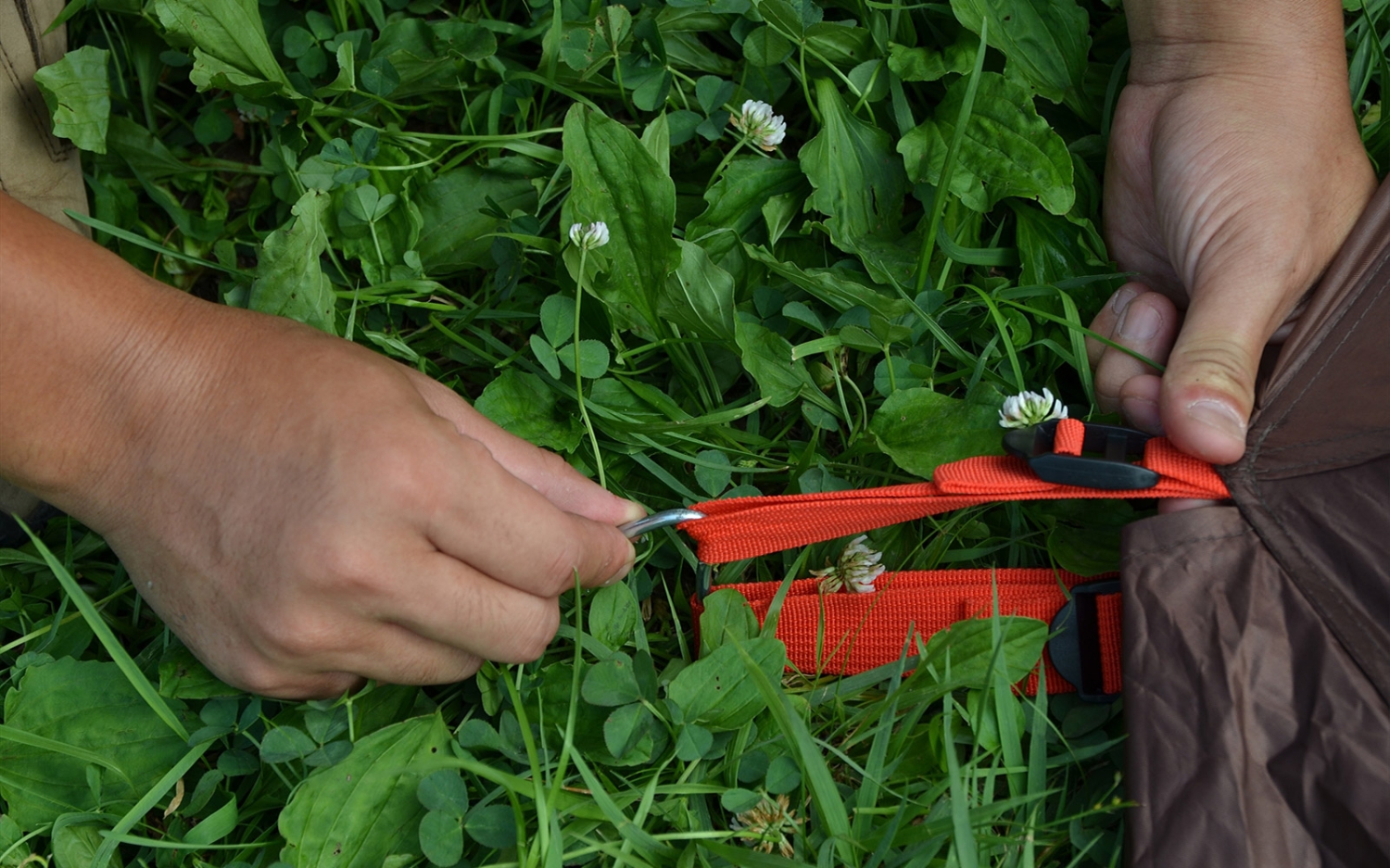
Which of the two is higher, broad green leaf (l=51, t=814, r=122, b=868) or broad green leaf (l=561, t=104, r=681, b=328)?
broad green leaf (l=561, t=104, r=681, b=328)

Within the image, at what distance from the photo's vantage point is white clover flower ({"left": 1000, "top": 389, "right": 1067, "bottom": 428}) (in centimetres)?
140

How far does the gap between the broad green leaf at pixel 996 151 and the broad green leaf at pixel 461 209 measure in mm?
662

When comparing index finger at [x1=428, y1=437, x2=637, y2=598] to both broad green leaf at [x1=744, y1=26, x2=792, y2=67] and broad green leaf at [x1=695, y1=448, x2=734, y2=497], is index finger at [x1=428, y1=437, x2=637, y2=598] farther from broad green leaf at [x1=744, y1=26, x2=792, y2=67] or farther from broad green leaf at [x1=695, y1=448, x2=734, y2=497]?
broad green leaf at [x1=744, y1=26, x2=792, y2=67]

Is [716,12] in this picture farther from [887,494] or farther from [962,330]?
[887,494]

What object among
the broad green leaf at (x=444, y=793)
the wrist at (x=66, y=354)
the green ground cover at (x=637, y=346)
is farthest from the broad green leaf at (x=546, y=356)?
the broad green leaf at (x=444, y=793)

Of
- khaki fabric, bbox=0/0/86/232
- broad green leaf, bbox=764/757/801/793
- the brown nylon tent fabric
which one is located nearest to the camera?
the brown nylon tent fabric

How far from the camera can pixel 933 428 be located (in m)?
1.48

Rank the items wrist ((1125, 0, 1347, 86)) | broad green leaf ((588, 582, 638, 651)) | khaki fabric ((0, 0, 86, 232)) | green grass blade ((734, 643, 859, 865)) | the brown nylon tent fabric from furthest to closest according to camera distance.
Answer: khaki fabric ((0, 0, 86, 232)), wrist ((1125, 0, 1347, 86)), broad green leaf ((588, 582, 638, 651)), green grass blade ((734, 643, 859, 865)), the brown nylon tent fabric

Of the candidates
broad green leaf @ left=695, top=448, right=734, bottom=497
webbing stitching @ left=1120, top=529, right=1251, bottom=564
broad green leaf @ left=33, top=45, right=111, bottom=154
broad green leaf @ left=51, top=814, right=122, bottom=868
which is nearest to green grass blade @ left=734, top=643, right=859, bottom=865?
broad green leaf @ left=695, top=448, right=734, bottom=497

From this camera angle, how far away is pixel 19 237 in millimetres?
1188

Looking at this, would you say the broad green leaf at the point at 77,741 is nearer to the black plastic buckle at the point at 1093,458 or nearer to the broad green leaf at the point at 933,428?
the broad green leaf at the point at 933,428

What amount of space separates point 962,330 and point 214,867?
1353 millimetres

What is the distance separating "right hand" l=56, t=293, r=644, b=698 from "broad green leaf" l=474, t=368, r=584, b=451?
23 centimetres

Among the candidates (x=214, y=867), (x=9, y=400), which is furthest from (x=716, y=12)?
(x=214, y=867)
